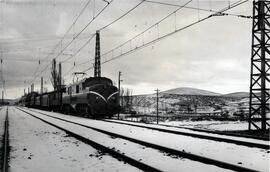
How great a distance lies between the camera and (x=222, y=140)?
11.2 m

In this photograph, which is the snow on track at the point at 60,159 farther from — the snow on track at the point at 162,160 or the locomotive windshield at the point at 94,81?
the locomotive windshield at the point at 94,81

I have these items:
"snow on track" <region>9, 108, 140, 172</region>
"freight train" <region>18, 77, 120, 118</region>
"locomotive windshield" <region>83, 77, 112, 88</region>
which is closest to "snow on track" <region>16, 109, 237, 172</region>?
"snow on track" <region>9, 108, 140, 172</region>

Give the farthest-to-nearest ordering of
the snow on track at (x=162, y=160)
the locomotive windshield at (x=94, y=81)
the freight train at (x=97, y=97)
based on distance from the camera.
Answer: the locomotive windshield at (x=94, y=81)
the freight train at (x=97, y=97)
the snow on track at (x=162, y=160)

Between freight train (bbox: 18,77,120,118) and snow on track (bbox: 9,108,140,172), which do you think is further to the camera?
freight train (bbox: 18,77,120,118)

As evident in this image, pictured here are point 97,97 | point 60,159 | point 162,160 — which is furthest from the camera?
point 97,97

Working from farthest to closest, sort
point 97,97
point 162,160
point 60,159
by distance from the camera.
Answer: point 97,97 → point 60,159 → point 162,160

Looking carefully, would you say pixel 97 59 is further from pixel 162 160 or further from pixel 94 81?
pixel 162 160

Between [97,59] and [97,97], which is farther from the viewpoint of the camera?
[97,59]

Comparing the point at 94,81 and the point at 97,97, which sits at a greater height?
the point at 94,81

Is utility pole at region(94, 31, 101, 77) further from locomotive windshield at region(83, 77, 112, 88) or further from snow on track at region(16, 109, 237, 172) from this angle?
snow on track at region(16, 109, 237, 172)

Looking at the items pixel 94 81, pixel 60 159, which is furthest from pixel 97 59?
pixel 60 159

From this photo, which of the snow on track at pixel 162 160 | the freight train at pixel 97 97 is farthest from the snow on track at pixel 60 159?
the freight train at pixel 97 97

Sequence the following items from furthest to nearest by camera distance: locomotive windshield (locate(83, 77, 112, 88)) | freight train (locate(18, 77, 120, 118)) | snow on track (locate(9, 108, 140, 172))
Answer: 1. locomotive windshield (locate(83, 77, 112, 88))
2. freight train (locate(18, 77, 120, 118))
3. snow on track (locate(9, 108, 140, 172))

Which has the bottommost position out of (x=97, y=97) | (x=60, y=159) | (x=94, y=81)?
(x=60, y=159)
